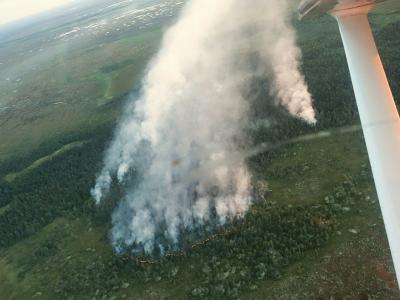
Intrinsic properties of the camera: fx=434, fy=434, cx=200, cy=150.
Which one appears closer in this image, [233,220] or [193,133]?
[233,220]

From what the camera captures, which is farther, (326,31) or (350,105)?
(326,31)

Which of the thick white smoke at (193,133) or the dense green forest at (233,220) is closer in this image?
the dense green forest at (233,220)

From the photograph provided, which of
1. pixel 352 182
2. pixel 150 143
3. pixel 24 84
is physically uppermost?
pixel 24 84

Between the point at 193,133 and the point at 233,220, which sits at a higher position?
the point at 193,133

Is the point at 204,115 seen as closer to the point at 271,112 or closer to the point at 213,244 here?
the point at 271,112

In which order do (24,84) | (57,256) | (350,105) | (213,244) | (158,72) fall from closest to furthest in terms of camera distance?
(213,244), (57,256), (350,105), (158,72), (24,84)

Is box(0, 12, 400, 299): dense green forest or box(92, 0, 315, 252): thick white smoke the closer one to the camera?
box(0, 12, 400, 299): dense green forest

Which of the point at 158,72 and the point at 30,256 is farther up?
the point at 158,72

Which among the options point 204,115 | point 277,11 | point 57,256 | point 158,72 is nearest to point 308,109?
point 204,115
